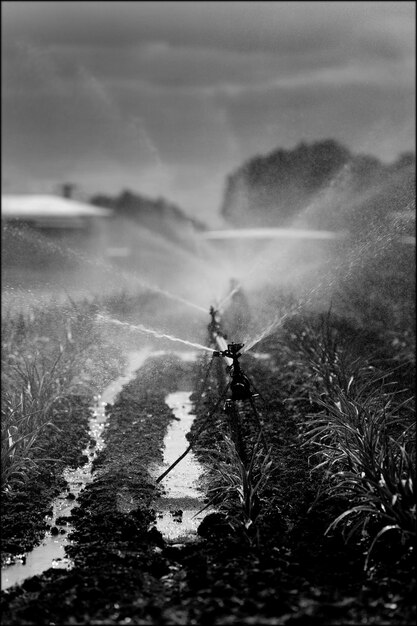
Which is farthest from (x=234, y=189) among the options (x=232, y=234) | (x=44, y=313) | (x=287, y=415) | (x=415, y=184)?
(x=287, y=415)

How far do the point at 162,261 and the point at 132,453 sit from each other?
118 feet

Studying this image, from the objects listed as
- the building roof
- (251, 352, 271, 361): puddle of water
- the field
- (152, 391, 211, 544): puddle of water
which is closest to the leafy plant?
the field

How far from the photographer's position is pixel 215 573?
4.75m

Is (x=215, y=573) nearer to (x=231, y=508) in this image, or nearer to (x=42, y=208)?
(x=231, y=508)

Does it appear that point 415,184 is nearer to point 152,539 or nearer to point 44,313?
point 44,313

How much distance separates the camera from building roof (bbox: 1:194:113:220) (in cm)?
4041

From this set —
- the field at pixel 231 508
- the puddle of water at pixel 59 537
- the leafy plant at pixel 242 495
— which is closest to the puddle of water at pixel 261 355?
the field at pixel 231 508

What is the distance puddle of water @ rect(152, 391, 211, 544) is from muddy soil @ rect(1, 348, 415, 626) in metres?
0.11

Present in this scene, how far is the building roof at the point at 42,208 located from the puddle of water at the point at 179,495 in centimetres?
3103

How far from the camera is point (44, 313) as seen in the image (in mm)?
14211

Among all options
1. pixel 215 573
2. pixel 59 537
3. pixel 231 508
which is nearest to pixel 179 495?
pixel 231 508

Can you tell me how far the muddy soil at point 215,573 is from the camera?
4.29 metres

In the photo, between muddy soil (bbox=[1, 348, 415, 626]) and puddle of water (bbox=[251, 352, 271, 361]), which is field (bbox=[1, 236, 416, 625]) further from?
puddle of water (bbox=[251, 352, 271, 361])

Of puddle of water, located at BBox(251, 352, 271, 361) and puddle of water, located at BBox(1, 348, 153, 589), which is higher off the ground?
puddle of water, located at BBox(251, 352, 271, 361)
